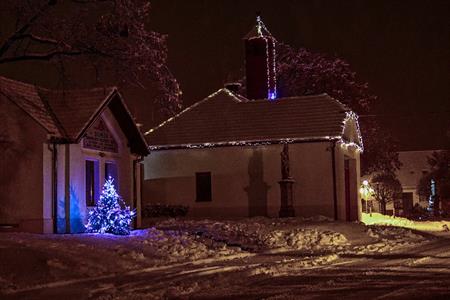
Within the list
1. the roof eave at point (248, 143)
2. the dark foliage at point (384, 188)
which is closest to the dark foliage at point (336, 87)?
the dark foliage at point (384, 188)

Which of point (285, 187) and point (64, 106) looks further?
point (285, 187)

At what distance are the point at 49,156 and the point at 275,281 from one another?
1182 cm

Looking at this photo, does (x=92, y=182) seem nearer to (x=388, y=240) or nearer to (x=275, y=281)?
(x=388, y=240)

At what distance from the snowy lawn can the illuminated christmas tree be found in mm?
521

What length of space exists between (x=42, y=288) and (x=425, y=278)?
7.20 m

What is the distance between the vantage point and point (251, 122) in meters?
39.2

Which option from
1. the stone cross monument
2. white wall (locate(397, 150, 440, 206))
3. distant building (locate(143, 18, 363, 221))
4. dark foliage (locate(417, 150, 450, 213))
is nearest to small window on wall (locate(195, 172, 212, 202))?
distant building (locate(143, 18, 363, 221))

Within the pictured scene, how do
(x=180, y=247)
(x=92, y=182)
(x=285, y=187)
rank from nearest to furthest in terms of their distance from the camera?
(x=180, y=247), (x=92, y=182), (x=285, y=187)

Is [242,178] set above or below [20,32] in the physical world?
below

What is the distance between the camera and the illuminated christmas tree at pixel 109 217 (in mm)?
24047

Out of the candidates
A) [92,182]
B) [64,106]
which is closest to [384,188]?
[92,182]

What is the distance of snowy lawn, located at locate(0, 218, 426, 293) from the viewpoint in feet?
51.7

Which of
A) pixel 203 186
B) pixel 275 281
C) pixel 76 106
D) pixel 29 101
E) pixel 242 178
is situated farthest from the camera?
pixel 203 186

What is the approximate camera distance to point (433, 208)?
56281mm
